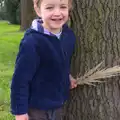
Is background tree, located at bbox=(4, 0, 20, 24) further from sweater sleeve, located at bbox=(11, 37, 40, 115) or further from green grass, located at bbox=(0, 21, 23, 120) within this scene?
sweater sleeve, located at bbox=(11, 37, 40, 115)

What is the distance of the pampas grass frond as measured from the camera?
3229mm

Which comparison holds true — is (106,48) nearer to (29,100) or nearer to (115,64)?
(115,64)

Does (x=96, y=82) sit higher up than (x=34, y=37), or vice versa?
(x=34, y=37)

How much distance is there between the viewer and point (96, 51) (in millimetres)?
3326

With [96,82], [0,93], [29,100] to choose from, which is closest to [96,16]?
[96,82]

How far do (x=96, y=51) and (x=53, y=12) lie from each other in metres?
0.66

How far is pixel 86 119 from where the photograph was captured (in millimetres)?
3500

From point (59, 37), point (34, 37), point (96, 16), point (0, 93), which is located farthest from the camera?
point (0, 93)

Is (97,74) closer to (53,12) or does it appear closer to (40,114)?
(40,114)

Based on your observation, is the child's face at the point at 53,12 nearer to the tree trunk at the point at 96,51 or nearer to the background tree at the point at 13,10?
the tree trunk at the point at 96,51

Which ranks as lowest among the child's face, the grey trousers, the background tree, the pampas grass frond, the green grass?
the green grass

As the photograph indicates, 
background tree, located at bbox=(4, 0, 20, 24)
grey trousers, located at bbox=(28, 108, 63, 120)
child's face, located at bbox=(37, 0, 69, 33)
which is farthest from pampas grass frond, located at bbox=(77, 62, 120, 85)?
background tree, located at bbox=(4, 0, 20, 24)

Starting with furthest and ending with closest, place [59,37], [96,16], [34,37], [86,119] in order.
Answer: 1. [86,119]
2. [96,16]
3. [59,37]
4. [34,37]

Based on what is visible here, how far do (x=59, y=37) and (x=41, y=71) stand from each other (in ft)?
0.99
